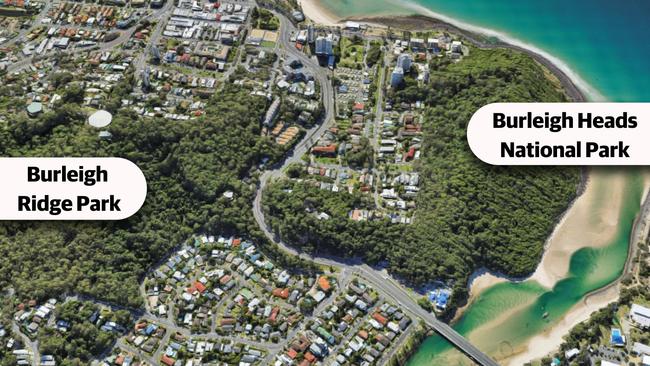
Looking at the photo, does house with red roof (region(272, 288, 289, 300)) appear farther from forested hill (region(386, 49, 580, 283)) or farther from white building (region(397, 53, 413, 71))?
white building (region(397, 53, 413, 71))

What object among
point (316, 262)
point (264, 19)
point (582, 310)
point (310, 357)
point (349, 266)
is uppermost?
point (264, 19)

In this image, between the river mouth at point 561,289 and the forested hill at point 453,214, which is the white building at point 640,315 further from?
the forested hill at point 453,214

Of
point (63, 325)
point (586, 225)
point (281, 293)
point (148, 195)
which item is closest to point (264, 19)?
point (148, 195)

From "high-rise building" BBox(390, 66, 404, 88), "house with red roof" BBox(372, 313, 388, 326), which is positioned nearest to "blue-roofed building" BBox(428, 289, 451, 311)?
"house with red roof" BBox(372, 313, 388, 326)

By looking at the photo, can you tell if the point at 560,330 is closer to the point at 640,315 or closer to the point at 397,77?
the point at 640,315

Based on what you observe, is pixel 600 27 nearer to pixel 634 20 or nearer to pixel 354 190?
pixel 634 20

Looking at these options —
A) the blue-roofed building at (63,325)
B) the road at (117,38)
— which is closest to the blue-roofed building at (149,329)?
the blue-roofed building at (63,325)

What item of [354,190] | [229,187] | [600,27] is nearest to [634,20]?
[600,27]
